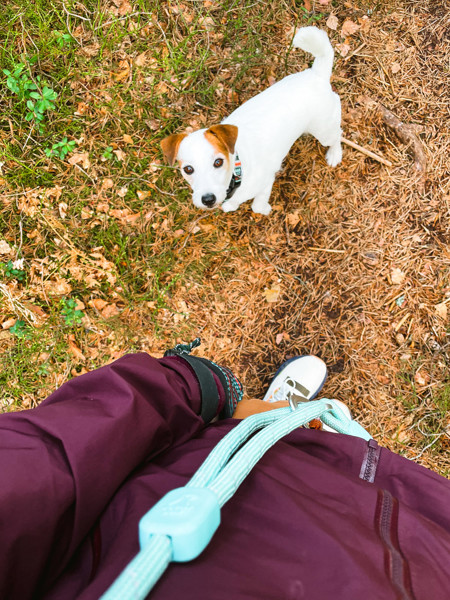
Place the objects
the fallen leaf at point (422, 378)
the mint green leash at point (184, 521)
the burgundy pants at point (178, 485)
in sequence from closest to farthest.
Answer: the mint green leash at point (184, 521)
the burgundy pants at point (178, 485)
the fallen leaf at point (422, 378)

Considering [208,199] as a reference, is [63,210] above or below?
below

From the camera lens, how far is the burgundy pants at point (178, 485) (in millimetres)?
861

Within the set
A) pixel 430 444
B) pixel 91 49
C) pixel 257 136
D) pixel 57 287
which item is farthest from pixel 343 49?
pixel 430 444

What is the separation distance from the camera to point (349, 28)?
2.88 m

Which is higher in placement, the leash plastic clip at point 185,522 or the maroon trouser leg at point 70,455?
the leash plastic clip at point 185,522

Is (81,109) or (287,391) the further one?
(81,109)

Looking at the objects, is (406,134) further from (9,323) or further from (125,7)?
(9,323)

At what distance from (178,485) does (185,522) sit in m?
0.36

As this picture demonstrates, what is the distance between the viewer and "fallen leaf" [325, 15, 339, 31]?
2.86 meters

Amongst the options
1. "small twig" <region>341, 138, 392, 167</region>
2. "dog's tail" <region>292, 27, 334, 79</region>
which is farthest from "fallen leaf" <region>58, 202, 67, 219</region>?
"small twig" <region>341, 138, 392, 167</region>

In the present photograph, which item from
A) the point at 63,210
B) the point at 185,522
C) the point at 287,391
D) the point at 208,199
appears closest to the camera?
the point at 185,522

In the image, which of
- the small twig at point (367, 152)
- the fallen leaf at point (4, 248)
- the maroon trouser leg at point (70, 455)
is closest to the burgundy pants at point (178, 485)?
the maroon trouser leg at point (70, 455)

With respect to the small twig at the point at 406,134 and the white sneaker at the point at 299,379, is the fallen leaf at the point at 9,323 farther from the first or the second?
the small twig at the point at 406,134

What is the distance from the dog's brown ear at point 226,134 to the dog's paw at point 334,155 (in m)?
0.93
